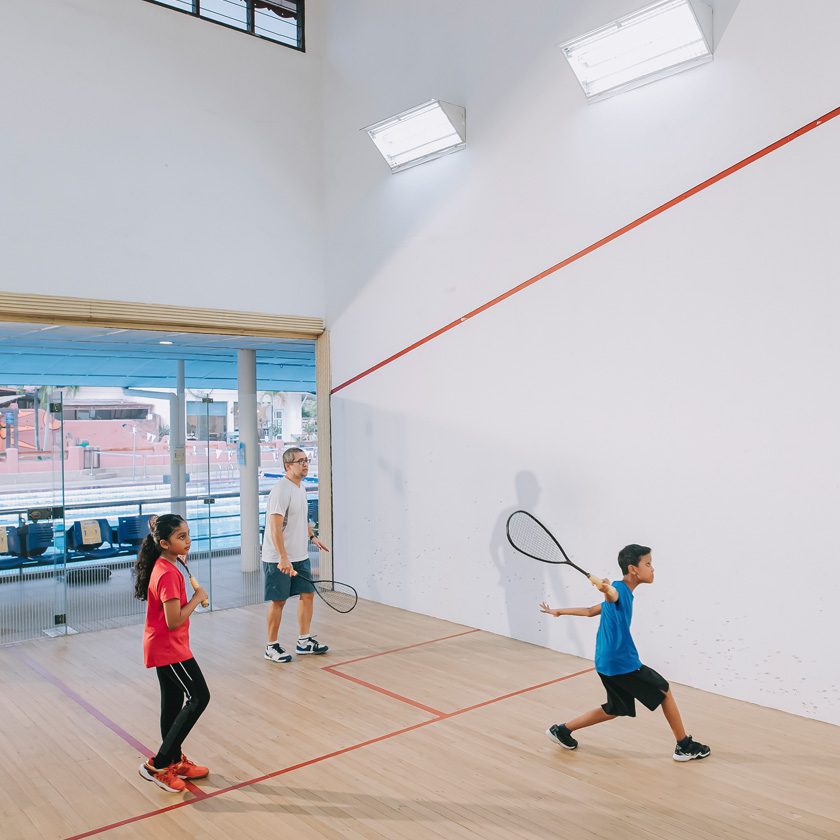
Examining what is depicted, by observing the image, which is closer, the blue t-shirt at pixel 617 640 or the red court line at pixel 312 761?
the red court line at pixel 312 761

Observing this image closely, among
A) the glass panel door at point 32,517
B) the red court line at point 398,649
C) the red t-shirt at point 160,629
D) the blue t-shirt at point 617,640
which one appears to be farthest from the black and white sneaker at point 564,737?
the glass panel door at point 32,517

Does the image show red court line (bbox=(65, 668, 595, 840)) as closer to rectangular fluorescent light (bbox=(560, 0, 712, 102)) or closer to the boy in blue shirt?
the boy in blue shirt

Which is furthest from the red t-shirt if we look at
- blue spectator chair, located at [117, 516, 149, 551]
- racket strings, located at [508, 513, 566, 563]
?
blue spectator chair, located at [117, 516, 149, 551]

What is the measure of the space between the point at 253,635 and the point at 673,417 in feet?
9.26

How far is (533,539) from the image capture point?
4898mm

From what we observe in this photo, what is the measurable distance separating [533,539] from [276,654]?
1523mm

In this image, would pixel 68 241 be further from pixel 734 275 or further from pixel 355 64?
pixel 734 275

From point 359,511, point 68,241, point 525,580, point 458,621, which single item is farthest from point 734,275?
point 68,241

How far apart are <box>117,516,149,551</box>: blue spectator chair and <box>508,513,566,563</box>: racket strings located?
2581 millimetres

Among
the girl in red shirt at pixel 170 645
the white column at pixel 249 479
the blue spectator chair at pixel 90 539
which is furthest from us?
the white column at pixel 249 479

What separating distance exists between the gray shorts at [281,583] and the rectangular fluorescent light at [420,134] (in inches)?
105

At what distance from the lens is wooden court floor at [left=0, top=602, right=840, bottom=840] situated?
2.83 meters

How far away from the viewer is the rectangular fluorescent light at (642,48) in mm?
3998

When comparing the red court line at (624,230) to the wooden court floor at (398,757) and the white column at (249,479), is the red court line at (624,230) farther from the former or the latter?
the wooden court floor at (398,757)
